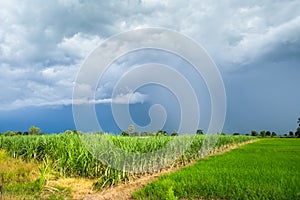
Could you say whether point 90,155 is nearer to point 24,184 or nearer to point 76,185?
point 76,185

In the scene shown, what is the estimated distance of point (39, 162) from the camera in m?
13.0

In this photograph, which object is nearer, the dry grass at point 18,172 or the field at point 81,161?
the field at point 81,161

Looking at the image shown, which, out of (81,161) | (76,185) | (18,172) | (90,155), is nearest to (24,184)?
(18,172)

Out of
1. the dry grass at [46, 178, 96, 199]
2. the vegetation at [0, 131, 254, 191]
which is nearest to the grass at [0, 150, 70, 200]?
the dry grass at [46, 178, 96, 199]

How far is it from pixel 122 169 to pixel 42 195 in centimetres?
246

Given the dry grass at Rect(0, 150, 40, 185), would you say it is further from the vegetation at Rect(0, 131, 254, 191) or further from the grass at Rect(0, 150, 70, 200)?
the vegetation at Rect(0, 131, 254, 191)

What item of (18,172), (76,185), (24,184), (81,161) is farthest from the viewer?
(18,172)

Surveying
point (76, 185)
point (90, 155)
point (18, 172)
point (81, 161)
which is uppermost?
point (90, 155)

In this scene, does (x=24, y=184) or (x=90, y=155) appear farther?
(x=90, y=155)

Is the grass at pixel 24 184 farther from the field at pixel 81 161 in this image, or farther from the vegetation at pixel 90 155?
the vegetation at pixel 90 155

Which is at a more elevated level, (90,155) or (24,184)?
(90,155)

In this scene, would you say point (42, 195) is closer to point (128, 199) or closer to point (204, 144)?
point (128, 199)

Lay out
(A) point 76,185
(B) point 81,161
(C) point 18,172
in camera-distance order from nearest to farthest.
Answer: (A) point 76,185
(B) point 81,161
(C) point 18,172

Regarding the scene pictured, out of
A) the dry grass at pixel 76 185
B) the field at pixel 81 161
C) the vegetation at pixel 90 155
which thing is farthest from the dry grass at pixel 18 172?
the dry grass at pixel 76 185
